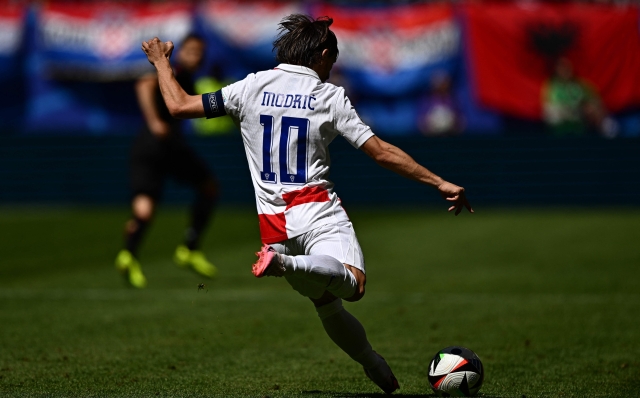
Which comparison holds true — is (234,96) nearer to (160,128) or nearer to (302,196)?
(302,196)

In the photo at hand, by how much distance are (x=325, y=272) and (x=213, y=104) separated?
3.63ft

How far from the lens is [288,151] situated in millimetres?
5383

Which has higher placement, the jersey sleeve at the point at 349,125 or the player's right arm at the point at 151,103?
the jersey sleeve at the point at 349,125

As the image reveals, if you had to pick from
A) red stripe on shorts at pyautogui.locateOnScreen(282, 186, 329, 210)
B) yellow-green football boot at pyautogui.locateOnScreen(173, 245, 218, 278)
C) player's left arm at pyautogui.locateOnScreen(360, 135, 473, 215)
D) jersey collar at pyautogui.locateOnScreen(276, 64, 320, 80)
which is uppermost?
jersey collar at pyautogui.locateOnScreen(276, 64, 320, 80)

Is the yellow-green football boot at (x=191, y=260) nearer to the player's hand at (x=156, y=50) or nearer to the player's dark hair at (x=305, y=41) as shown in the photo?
the player's hand at (x=156, y=50)

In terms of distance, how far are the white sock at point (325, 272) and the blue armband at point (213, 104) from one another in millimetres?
928

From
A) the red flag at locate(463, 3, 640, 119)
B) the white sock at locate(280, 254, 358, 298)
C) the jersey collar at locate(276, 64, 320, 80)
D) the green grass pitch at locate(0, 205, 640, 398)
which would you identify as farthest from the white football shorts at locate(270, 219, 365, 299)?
→ the red flag at locate(463, 3, 640, 119)

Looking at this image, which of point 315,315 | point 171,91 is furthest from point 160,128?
point 171,91

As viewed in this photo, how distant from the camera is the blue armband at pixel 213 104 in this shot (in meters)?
5.42

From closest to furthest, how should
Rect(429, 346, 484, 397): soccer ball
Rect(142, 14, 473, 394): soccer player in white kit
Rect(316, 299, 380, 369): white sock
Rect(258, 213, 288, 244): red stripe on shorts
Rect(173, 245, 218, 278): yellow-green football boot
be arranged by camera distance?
1. Rect(142, 14, 473, 394): soccer player in white kit
2. Rect(258, 213, 288, 244): red stripe on shorts
3. Rect(429, 346, 484, 397): soccer ball
4. Rect(316, 299, 380, 369): white sock
5. Rect(173, 245, 218, 278): yellow-green football boot

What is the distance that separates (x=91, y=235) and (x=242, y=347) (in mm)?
9222

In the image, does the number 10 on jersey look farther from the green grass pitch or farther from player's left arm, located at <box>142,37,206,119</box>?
the green grass pitch

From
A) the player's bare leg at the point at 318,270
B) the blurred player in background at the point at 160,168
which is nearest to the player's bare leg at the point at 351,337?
the player's bare leg at the point at 318,270

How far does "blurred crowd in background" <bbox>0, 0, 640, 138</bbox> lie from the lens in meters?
21.2
